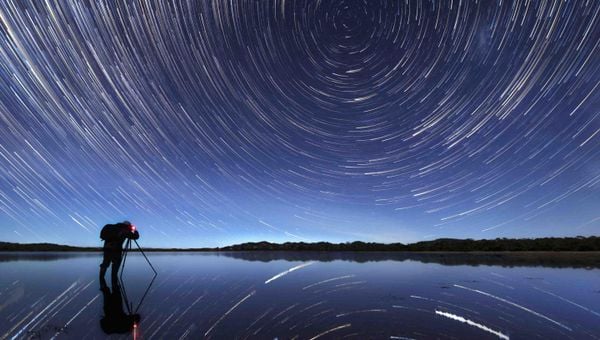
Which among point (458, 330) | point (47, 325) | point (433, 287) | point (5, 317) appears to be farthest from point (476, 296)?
point (5, 317)

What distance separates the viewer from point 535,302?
43.3 ft

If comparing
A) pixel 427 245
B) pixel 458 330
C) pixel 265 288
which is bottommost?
pixel 458 330

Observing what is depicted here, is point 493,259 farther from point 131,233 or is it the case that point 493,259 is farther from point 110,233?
point 110,233

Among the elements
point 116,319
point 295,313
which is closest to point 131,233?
point 116,319

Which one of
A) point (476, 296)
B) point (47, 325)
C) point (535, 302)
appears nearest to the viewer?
point (47, 325)

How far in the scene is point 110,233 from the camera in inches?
762

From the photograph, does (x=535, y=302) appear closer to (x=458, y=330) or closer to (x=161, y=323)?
(x=458, y=330)

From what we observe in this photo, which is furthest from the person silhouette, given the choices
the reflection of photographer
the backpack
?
the backpack

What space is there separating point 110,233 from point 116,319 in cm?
1119

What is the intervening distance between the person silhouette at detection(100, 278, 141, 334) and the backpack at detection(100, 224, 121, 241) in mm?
6897

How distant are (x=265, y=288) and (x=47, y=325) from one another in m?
9.41

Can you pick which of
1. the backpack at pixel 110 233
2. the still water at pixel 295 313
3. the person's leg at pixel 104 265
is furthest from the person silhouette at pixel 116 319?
the backpack at pixel 110 233

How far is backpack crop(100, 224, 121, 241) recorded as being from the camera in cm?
1925

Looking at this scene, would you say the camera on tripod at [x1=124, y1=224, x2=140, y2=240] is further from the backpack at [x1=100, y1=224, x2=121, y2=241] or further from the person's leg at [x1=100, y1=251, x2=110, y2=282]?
the person's leg at [x1=100, y1=251, x2=110, y2=282]
